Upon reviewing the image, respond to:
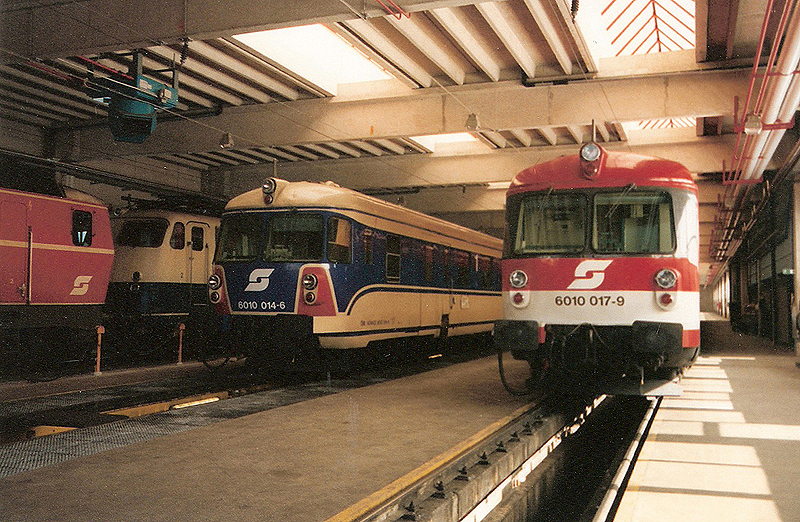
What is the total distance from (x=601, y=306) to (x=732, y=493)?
2.88 metres

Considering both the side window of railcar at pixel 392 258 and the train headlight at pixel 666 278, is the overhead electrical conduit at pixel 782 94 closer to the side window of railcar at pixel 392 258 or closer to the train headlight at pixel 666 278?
the train headlight at pixel 666 278

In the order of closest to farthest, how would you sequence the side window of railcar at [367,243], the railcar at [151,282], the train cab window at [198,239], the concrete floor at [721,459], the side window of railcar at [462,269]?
the concrete floor at [721,459]
the side window of railcar at [367,243]
the railcar at [151,282]
the train cab window at [198,239]
the side window of railcar at [462,269]

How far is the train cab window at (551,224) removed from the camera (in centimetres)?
839

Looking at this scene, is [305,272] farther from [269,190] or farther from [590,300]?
[590,300]

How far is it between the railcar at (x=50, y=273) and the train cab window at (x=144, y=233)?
2.28 metres

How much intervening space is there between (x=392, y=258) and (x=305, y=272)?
2.28 meters

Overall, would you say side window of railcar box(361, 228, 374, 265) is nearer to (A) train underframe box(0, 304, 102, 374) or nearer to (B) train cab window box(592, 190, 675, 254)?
(B) train cab window box(592, 190, 675, 254)

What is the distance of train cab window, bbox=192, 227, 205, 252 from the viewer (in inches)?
590

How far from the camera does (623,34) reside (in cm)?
1333

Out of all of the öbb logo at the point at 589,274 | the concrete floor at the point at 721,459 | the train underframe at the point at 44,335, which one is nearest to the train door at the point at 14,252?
the train underframe at the point at 44,335

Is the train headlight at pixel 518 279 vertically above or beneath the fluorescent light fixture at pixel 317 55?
beneath

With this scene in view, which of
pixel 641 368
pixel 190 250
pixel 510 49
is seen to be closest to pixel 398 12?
pixel 510 49

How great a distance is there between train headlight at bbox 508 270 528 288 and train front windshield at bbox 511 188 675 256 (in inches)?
10.4

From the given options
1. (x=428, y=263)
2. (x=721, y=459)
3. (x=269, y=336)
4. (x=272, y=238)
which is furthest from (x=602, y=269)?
(x=428, y=263)
